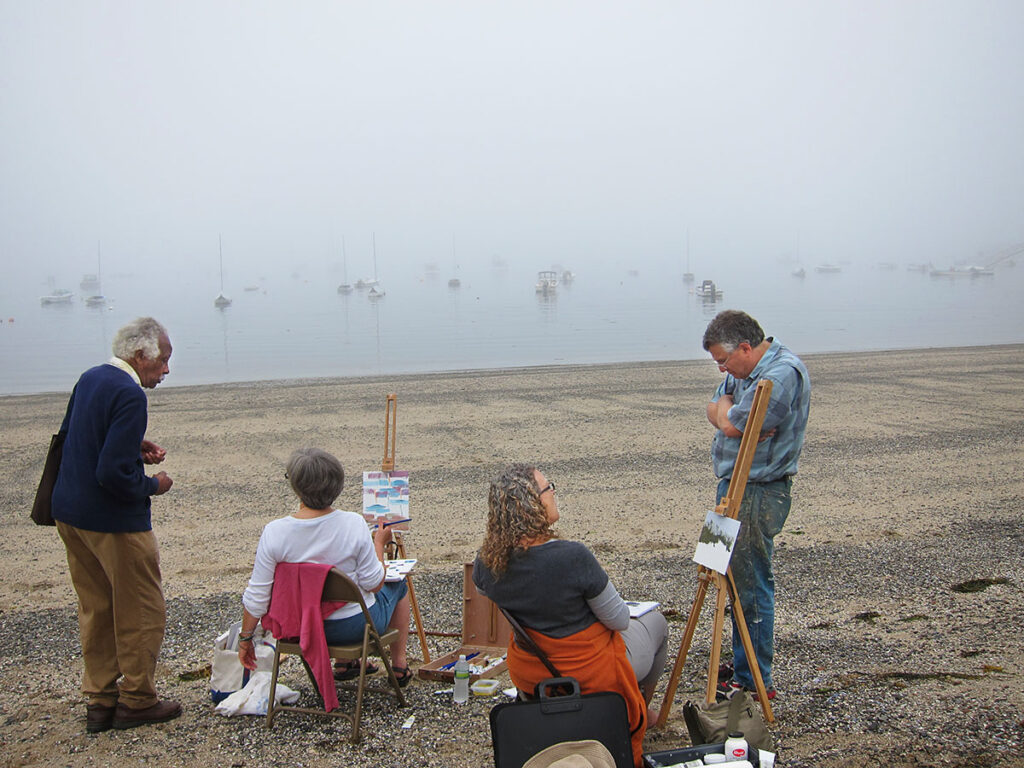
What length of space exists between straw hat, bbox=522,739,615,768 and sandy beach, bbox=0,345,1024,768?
86cm

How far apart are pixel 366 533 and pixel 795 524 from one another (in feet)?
17.8

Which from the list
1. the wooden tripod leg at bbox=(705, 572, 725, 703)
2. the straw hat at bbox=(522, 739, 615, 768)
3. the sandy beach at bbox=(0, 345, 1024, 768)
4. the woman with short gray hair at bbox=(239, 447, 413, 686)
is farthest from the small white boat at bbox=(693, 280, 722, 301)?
the straw hat at bbox=(522, 739, 615, 768)

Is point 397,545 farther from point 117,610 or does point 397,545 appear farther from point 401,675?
point 117,610


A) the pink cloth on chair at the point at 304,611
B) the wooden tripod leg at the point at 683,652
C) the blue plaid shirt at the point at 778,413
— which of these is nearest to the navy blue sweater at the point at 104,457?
the pink cloth on chair at the point at 304,611

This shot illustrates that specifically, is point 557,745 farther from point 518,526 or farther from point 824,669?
point 824,669

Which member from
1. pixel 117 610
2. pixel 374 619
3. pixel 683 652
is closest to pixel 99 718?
pixel 117 610

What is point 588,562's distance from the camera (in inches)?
142

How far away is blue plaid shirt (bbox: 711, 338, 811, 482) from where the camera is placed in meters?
4.38

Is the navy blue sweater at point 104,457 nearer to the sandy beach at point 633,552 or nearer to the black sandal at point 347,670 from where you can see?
the sandy beach at point 633,552

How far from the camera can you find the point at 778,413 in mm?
4375

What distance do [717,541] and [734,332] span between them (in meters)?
1.01

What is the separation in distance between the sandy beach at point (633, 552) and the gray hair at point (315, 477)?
1.14 m

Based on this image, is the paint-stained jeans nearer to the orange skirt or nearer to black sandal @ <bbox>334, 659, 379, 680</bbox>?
the orange skirt

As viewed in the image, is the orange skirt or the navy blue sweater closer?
the orange skirt
